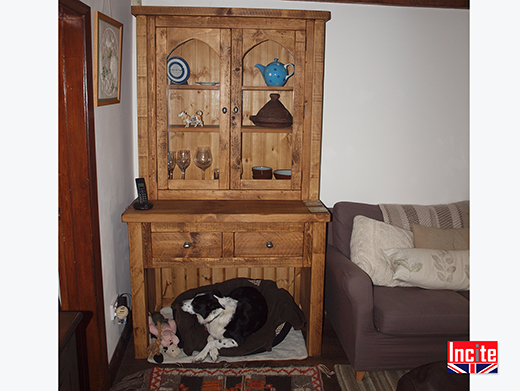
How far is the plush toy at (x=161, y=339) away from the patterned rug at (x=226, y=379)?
0.09 m

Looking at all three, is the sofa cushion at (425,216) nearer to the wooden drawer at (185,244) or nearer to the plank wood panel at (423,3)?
the wooden drawer at (185,244)

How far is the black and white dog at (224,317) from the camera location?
2393 millimetres

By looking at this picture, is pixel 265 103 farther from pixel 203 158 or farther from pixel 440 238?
pixel 440 238

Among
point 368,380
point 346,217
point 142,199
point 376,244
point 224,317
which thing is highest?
point 142,199

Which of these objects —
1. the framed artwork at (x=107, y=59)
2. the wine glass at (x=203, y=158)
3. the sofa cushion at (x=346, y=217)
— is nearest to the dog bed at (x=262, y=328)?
the sofa cushion at (x=346, y=217)

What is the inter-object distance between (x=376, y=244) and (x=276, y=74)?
1117 mm

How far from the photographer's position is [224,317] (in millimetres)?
2412

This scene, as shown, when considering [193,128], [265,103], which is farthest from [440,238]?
[193,128]

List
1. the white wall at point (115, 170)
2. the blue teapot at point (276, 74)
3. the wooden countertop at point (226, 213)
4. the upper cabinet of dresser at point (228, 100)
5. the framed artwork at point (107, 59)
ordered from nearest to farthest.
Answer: the framed artwork at point (107, 59), the white wall at point (115, 170), the wooden countertop at point (226, 213), the upper cabinet of dresser at point (228, 100), the blue teapot at point (276, 74)

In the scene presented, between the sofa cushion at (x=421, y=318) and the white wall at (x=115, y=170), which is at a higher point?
the white wall at (x=115, y=170)

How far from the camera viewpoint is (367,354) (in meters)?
2.14

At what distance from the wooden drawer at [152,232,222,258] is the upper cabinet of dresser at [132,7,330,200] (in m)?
0.31
